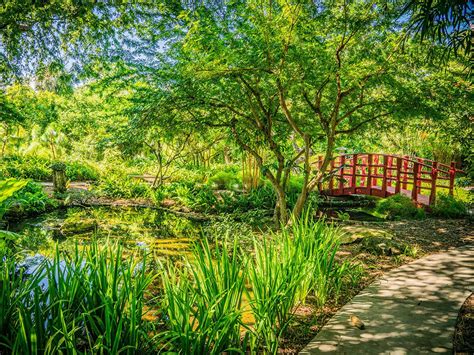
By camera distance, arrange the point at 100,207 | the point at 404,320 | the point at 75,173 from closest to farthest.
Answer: the point at 404,320, the point at 100,207, the point at 75,173

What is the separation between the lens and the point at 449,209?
28.2ft

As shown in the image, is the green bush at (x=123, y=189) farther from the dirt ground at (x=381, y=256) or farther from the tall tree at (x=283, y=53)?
the dirt ground at (x=381, y=256)

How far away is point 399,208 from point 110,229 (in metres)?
7.22

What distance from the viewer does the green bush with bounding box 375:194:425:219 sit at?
8.75 metres

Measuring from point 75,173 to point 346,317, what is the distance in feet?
53.9

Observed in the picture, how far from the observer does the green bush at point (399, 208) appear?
875cm

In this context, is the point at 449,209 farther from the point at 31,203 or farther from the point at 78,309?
the point at 31,203

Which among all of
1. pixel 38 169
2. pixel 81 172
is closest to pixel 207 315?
pixel 38 169

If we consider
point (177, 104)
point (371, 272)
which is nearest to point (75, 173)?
point (177, 104)

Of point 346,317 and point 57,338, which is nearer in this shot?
point 57,338

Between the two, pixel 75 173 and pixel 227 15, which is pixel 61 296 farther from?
pixel 75 173

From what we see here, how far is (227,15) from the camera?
5238mm

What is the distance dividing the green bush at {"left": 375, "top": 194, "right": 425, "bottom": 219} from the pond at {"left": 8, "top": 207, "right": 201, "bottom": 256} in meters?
5.00

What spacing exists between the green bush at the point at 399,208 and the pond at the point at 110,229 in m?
5.00
